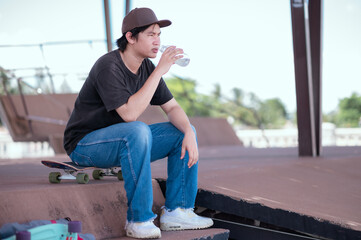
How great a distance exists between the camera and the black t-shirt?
2279 mm

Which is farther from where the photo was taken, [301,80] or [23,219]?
[301,80]

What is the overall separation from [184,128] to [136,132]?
0.45m

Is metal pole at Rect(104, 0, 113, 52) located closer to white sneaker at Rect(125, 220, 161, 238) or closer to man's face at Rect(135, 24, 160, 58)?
man's face at Rect(135, 24, 160, 58)

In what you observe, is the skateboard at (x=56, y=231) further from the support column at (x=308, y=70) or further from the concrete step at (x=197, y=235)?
the support column at (x=308, y=70)

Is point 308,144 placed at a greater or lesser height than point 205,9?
lesser

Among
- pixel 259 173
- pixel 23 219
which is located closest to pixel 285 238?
pixel 259 173

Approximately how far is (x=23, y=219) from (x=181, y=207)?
0.86 meters

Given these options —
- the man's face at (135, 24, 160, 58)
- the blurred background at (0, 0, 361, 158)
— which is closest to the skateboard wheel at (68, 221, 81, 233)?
the man's face at (135, 24, 160, 58)

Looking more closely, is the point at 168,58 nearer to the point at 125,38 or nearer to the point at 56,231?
Answer: the point at 125,38

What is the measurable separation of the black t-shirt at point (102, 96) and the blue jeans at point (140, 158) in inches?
3.0

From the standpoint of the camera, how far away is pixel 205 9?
61.9m

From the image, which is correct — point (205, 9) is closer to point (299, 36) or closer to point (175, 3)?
point (175, 3)

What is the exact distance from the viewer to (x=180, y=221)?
2467 mm

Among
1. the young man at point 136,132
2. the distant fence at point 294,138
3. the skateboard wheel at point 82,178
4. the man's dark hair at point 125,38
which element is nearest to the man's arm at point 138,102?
the young man at point 136,132
